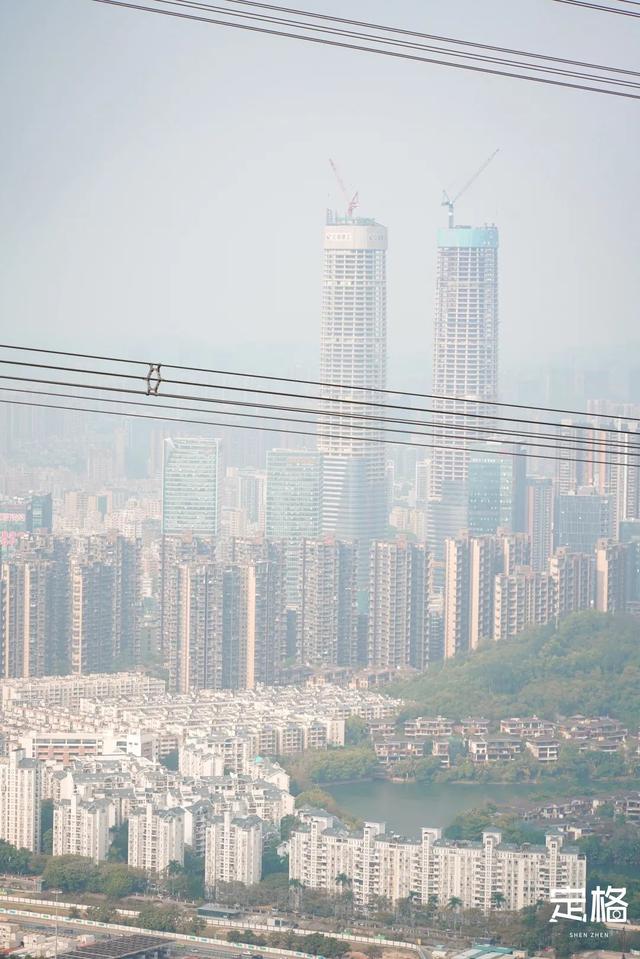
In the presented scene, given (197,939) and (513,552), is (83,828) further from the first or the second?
(513,552)

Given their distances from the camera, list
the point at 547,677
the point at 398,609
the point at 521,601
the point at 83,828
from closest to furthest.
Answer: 1. the point at 83,828
2. the point at 547,677
3. the point at 398,609
4. the point at 521,601

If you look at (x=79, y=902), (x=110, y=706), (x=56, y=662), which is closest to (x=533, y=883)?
(x=79, y=902)

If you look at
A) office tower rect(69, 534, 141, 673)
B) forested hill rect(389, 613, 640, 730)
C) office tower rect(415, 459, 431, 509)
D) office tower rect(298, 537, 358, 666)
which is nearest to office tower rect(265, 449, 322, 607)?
office tower rect(298, 537, 358, 666)

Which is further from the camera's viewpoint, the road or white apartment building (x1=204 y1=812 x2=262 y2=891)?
white apartment building (x1=204 y1=812 x2=262 y2=891)

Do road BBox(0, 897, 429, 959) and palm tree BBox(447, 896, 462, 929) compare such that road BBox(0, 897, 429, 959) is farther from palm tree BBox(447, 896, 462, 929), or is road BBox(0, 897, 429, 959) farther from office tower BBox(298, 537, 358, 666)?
office tower BBox(298, 537, 358, 666)

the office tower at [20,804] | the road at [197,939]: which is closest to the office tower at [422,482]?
the office tower at [20,804]

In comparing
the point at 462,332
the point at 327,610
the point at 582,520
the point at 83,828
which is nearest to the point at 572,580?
the point at 582,520

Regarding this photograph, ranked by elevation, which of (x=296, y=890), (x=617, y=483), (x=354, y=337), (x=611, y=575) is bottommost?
(x=296, y=890)
